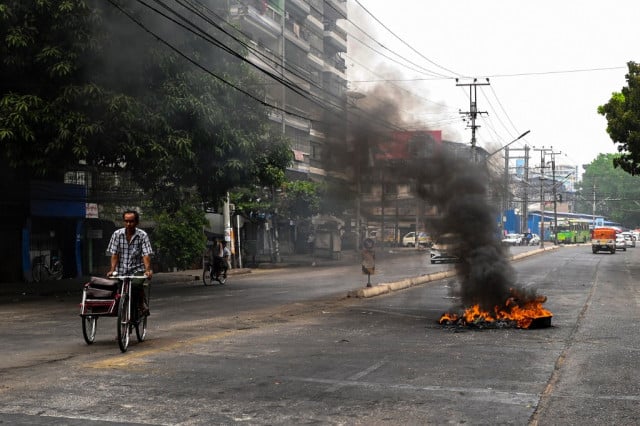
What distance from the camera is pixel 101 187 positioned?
29.1m

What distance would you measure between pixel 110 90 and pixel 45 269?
455 inches

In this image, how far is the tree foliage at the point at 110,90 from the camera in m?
17.5

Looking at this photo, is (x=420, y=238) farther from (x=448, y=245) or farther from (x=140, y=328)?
(x=140, y=328)

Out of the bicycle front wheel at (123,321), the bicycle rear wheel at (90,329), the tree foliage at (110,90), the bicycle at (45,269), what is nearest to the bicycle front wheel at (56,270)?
the bicycle at (45,269)

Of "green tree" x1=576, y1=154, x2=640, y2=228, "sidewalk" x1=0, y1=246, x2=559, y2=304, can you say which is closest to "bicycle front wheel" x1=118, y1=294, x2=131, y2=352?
"sidewalk" x1=0, y1=246, x2=559, y2=304

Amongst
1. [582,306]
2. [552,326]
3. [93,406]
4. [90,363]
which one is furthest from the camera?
[582,306]

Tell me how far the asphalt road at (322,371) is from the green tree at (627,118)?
68.3 ft

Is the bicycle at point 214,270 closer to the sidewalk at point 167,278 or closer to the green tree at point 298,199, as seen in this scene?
the sidewalk at point 167,278

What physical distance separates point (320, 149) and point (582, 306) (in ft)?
23.9

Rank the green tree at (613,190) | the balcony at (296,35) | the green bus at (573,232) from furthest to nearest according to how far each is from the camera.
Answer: the green tree at (613,190) → the green bus at (573,232) → the balcony at (296,35)

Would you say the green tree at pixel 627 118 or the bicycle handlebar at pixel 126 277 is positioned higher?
the green tree at pixel 627 118

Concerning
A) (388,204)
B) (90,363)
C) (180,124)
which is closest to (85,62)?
(180,124)

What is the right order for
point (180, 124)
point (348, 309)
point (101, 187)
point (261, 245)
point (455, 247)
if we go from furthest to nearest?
1. point (261, 245)
2. point (101, 187)
3. point (180, 124)
4. point (348, 309)
5. point (455, 247)

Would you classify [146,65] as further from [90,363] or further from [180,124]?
[90,363]
